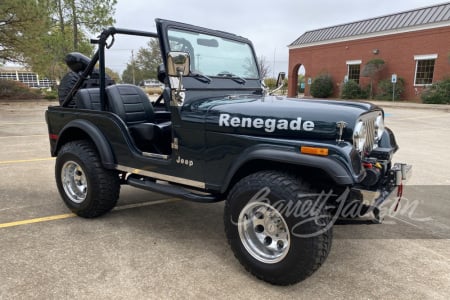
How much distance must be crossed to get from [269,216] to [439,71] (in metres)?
25.0

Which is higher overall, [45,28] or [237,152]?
[45,28]

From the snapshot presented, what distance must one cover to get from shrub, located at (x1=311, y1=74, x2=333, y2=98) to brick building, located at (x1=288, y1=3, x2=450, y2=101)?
1.85 feet

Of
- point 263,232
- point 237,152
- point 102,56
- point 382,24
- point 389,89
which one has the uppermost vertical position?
point 382,24

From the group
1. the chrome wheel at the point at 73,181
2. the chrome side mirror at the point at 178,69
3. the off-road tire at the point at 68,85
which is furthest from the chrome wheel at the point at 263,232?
the off-road tire at the point at 68,85

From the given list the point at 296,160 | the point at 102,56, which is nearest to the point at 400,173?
the point at 296,160

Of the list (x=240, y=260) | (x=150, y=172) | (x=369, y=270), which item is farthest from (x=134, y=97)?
(x=369, y=270)

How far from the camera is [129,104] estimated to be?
3.94 metres

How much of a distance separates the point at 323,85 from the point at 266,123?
2871cm

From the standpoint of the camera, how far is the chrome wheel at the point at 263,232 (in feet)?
8.70

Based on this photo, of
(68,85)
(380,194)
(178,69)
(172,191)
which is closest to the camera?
(380,194)

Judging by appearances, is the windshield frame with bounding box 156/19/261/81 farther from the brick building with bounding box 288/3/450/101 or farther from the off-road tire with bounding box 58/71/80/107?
the brick building with bounding box 288/3/450/101

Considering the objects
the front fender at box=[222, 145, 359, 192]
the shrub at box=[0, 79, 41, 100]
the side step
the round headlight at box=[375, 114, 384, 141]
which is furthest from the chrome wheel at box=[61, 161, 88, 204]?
the shrub at box=[0, 79, 41, 100]

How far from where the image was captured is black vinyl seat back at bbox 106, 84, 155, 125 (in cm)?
382

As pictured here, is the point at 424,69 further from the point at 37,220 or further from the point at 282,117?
the point at 37,220
